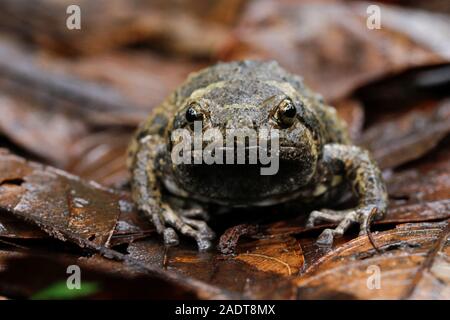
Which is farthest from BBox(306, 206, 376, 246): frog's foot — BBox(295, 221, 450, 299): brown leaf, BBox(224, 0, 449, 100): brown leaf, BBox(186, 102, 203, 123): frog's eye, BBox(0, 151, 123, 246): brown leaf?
BBox(224, 0, 449, 100): brown leaf

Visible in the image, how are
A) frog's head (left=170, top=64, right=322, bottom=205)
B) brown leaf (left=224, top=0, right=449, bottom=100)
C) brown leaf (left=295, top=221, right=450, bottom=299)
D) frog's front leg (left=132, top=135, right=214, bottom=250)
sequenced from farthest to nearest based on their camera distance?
brown leaf (left=224, top=0, right=449, bottom=100) < frog's front leg (left=132, top=135, right=214, bottom=250) < frog's head (left=170, top=64, right=322, bottom=205) < brown leaf (left=295, top=221, right=450, bottom=299)

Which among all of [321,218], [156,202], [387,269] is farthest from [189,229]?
[387,269]

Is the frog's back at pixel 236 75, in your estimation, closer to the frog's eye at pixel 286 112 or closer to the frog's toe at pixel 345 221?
the frog's eye at pixel 286 112

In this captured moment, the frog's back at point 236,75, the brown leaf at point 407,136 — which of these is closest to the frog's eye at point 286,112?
the frog's back at point 236,75

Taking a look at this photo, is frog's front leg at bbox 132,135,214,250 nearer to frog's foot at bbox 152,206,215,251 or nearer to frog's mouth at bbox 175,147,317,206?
frog's foot at bbox 152,206,215,251

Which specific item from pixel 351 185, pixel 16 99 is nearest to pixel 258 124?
pixel 351 185

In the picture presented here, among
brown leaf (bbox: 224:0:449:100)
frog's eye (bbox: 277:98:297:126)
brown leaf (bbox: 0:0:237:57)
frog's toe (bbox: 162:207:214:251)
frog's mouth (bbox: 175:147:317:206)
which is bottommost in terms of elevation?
frog's toe (bbox: 162:207:214:251)
